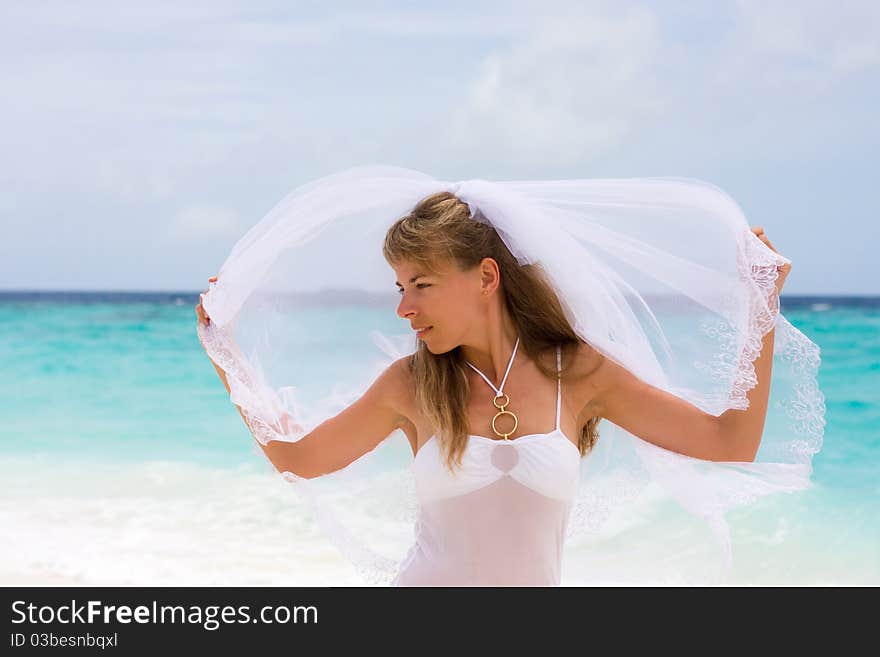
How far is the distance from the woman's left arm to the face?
0.42 m

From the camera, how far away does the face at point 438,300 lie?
2713 mm

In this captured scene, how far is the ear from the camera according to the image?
279cm

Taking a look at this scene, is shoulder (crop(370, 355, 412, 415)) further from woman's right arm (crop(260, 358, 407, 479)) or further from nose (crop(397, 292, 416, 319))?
nose (crop(397, 292, 416, 319))

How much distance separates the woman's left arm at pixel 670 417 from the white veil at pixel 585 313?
36 millimetres

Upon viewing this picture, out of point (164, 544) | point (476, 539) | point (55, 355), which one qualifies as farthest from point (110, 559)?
point (55, 355)

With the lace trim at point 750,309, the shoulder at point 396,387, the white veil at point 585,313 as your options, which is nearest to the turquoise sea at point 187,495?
the white veil at point 585,313

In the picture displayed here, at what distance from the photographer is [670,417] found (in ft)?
9.39

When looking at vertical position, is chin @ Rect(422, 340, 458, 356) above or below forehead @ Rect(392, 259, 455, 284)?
below

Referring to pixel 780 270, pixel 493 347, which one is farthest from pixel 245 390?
pixel 780 270

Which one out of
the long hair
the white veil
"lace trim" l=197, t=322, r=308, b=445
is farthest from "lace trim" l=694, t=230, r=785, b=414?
"lace trim" l=197, t=322, r=308, b=445

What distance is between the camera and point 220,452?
10000 millimetres

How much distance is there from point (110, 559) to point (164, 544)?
434 millimetres

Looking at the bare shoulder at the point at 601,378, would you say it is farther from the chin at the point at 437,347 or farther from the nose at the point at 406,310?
the nose at the point at 406,310
